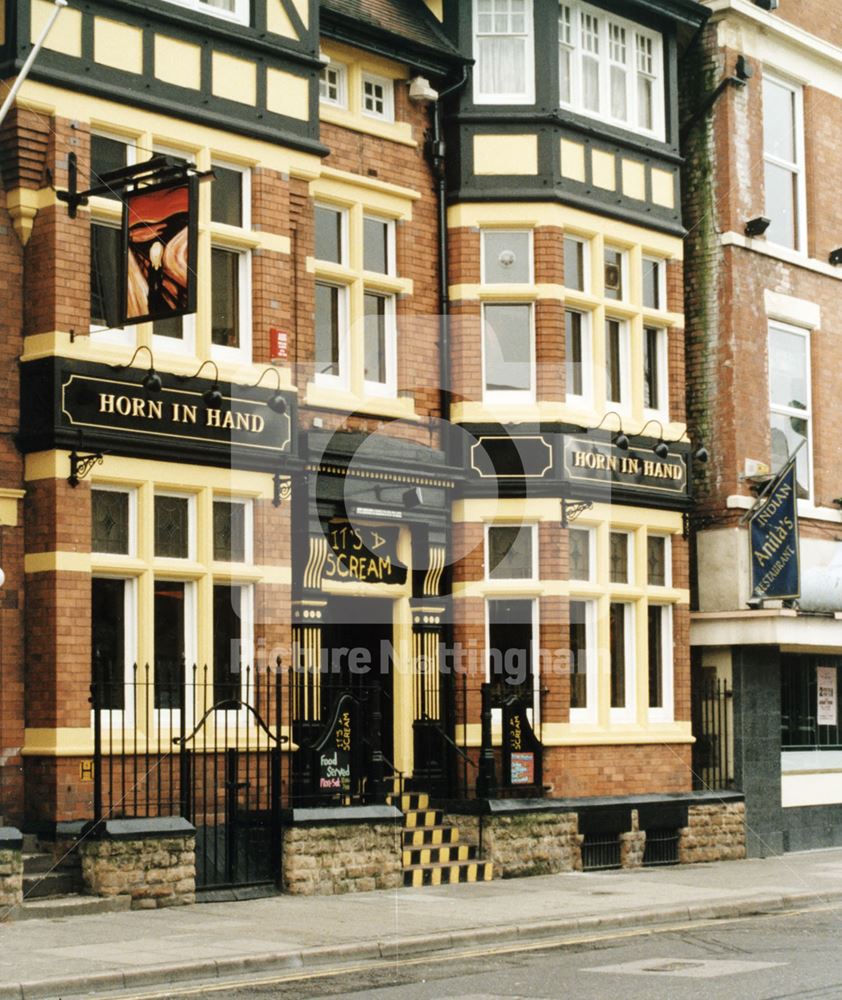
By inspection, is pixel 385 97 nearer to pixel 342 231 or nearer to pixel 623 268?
pixel 342 231

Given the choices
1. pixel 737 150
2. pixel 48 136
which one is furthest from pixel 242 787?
pixel 737 150

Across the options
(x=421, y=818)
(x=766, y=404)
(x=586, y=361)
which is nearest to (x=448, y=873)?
(x=421, y=818)

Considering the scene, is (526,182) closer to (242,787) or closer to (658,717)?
(658,717)

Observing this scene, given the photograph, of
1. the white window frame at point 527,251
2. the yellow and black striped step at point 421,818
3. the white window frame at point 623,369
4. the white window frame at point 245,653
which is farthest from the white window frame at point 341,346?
the yellow and black striped step at point 421,818

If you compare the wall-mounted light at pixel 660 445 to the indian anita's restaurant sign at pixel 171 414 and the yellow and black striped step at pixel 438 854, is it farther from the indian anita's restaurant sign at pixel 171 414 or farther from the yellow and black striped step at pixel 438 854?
the yellow and black striped step at pixel 438 854

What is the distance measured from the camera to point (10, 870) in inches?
603

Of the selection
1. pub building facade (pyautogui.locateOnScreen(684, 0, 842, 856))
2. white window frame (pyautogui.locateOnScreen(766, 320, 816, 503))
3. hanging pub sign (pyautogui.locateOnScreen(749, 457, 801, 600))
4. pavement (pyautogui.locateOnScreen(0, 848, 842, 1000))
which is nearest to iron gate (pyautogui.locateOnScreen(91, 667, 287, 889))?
pavement (pyautogui.locateOnScreen(0, 848, 842, 1000))

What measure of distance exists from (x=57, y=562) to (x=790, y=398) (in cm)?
1221

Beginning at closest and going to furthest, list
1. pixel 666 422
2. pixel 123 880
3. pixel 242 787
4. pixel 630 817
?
pixel 123 880 → pixel 242 787 → pixel 630 817 → pixel 666 422

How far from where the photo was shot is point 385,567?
2100 centimetres

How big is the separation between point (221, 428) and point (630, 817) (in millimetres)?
7465

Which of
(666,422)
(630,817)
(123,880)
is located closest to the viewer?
(123,880)

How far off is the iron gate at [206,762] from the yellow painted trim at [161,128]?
5.41 meters

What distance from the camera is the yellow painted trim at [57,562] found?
1691 centimetres
